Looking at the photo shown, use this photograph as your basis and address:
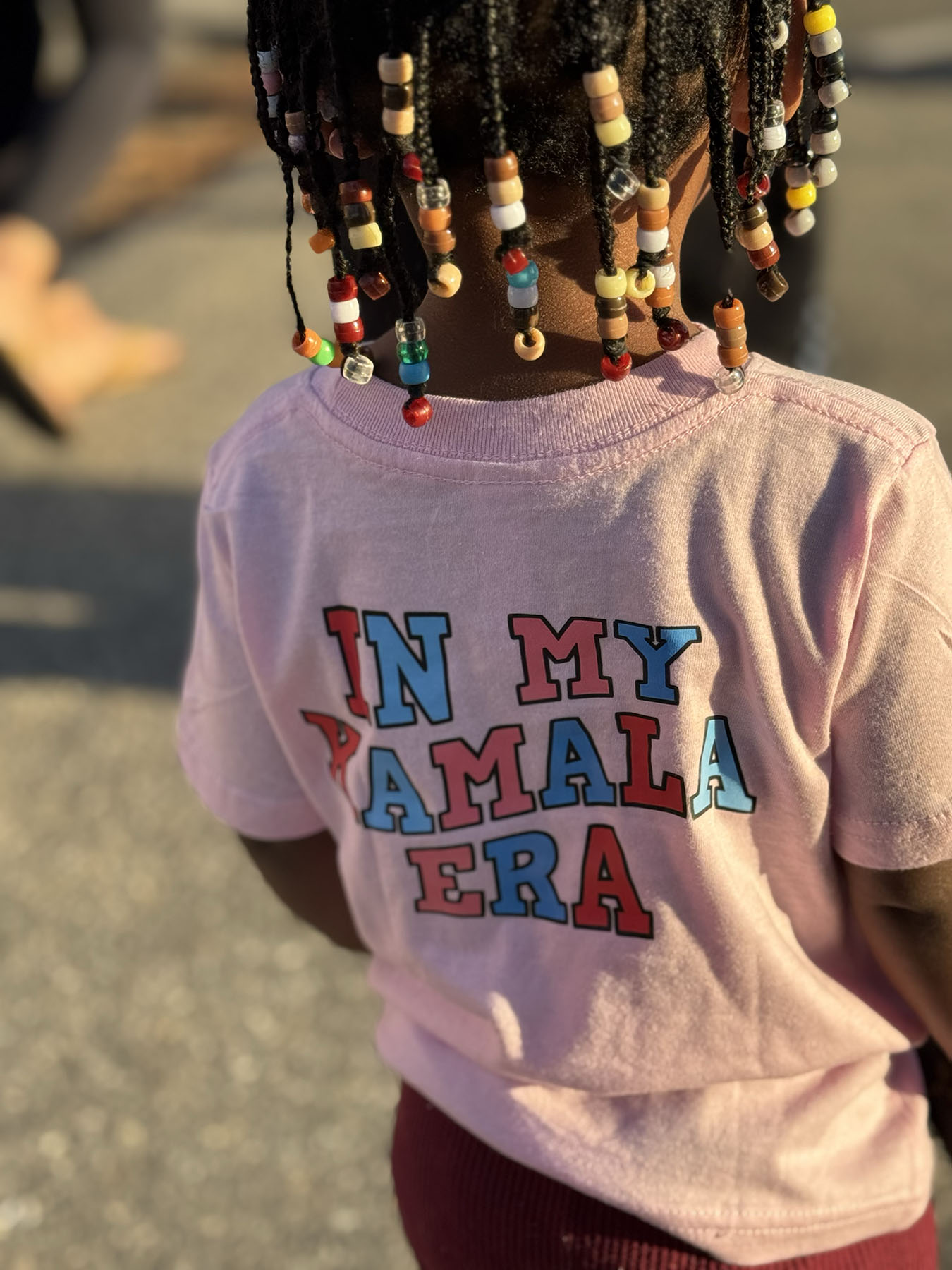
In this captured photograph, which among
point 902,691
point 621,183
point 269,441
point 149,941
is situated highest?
point 621,183

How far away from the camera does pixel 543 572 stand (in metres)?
0.94

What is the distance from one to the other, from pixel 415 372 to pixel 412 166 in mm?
157

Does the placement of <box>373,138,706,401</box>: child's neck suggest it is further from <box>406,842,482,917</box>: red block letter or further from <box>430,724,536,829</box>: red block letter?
<box>406,842,482,917</box>: red block letter

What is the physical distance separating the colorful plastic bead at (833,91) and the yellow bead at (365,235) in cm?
34

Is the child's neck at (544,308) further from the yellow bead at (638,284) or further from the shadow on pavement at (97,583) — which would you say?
the shadow on pavement at (97,583)

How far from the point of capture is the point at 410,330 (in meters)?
0.93

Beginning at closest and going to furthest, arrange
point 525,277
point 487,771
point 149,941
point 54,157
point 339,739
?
point 525,277 → point 487,771 → point 339,739 → point 149,941 → point 54,157

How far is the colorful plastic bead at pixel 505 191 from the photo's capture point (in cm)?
79

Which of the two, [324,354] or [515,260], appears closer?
[515,260]

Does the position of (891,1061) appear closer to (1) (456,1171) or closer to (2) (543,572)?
(1) (456,1171)

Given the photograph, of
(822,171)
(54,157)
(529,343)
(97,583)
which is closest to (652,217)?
(529,343)

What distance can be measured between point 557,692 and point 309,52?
487 millimetres

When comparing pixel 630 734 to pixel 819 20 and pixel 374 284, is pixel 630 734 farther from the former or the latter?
pixel 819 20

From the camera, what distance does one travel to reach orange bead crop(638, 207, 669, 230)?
0.85 meters
